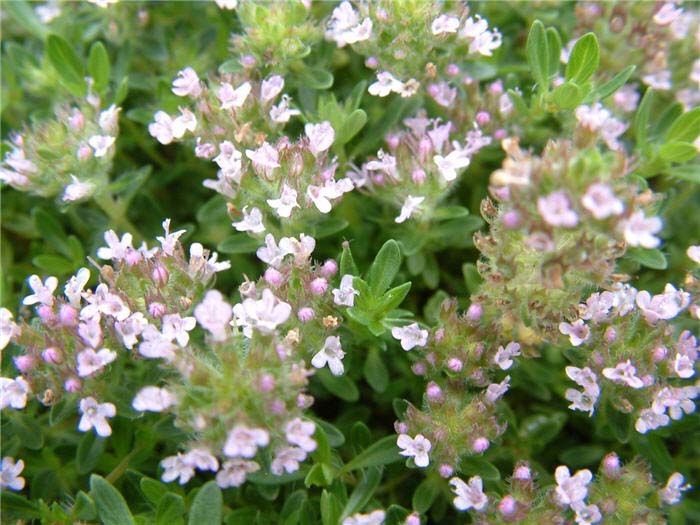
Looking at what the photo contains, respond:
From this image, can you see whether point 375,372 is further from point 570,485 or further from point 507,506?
point 570,485

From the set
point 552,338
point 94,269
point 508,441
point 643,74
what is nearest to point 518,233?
point 552,338

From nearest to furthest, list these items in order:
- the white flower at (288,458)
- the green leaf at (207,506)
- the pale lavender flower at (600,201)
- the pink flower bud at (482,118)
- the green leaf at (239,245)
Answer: the pale lavender flower at (600,201) < the white flower at (288,458) < the green leaf at (207,506) < the green leaf at (239,245) < the pink flower bud at (482,118)

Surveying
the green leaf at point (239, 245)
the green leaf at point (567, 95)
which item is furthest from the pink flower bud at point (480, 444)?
the green leaf at point (567, 95)

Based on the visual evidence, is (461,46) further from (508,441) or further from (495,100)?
(508,441)

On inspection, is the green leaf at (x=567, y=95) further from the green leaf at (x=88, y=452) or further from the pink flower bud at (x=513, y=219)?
the green leaf at (x=88, y=452)

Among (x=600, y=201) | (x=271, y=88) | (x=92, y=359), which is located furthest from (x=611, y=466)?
(x=271, y=88)

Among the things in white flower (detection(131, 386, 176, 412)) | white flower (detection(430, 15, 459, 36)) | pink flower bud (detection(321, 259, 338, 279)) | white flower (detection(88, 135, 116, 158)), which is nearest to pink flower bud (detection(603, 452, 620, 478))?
pink flower bud (detection(321, 259, 338, 279))
